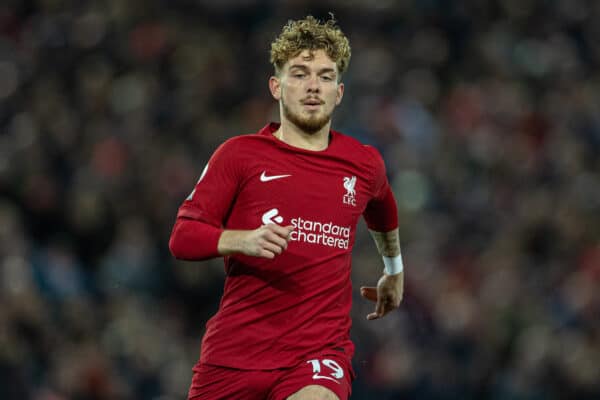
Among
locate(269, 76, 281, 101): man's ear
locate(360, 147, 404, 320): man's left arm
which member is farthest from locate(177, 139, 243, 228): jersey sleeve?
locate(360, 147, 404, 320): man's left arm

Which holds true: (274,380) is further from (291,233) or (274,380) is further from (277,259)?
(291,233)

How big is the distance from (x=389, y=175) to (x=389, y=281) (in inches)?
220

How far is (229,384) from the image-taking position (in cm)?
452

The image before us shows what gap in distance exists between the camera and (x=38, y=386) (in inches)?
325

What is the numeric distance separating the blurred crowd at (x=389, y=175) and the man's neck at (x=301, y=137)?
374 cm

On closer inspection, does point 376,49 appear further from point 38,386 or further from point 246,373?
point 246,373

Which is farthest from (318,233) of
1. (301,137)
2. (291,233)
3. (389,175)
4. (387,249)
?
(389,175)

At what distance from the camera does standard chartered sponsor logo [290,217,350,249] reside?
461 cm

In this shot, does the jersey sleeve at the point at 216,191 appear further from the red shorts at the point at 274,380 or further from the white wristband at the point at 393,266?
the white wristband at the point at 393,266

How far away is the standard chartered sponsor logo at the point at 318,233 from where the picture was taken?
4605 millimetres

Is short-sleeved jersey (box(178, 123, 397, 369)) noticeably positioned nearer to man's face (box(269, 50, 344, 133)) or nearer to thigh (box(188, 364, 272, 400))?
thigh (box(188, 364, 272, 400))

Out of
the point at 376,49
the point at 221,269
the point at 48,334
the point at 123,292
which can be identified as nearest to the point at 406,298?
the point at 221,269

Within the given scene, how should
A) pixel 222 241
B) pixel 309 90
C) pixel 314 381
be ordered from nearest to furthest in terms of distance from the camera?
1. pixel 222 241
2. pixel 314 381
3. pixel 309 90

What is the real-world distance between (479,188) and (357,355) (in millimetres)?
3056
